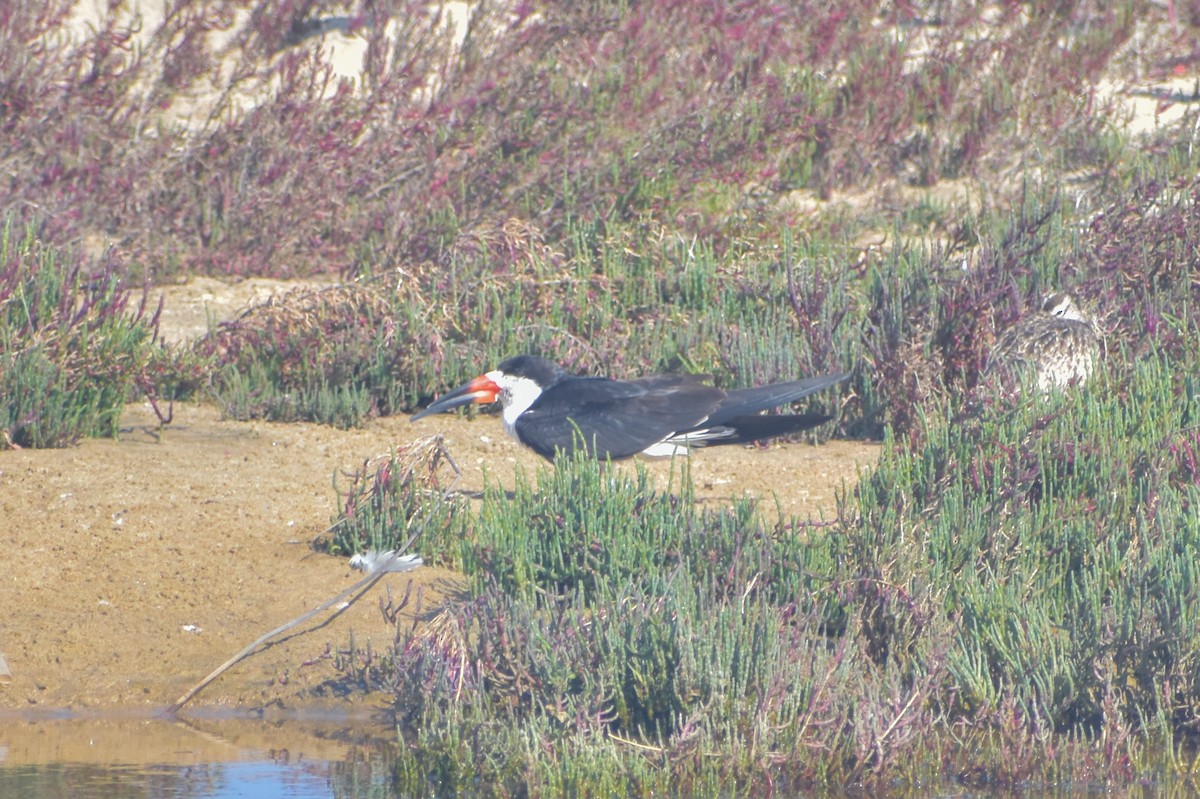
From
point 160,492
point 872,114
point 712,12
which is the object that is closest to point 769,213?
point 872,114

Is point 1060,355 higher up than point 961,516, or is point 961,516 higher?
point 1060,355

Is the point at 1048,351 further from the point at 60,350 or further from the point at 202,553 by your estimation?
the point at 60,350

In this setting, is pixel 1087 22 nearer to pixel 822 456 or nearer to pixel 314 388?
pixel 822 456

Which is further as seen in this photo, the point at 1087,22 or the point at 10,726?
the point at 1087,22

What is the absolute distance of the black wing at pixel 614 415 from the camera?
21.0 feet

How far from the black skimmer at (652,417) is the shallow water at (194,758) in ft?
6.09

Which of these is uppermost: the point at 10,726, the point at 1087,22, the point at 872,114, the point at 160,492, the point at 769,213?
the point at 1087,22

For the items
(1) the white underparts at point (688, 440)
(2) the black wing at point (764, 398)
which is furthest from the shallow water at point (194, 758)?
(2) the black wing at point (764, 398)

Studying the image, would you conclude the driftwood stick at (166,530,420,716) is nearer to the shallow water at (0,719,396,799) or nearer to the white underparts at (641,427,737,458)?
the shallow water at (0,719,396,799)

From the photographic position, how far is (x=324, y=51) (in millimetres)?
11188

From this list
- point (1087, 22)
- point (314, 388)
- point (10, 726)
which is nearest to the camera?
point (10, 726)

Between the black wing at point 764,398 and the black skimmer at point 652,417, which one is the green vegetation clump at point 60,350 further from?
the black wing at point 764,398

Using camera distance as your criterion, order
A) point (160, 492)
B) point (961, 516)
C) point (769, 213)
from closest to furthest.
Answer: point (961, 516)
point (160, 492)
point (769, 213)

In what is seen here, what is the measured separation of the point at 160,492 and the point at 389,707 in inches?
73.9
